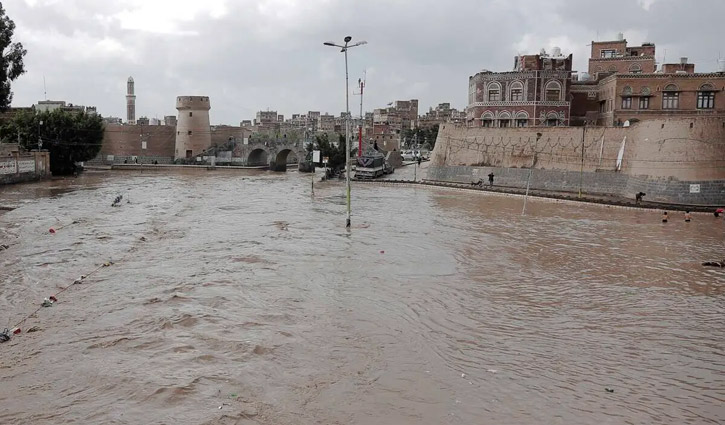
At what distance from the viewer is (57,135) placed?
43781mm

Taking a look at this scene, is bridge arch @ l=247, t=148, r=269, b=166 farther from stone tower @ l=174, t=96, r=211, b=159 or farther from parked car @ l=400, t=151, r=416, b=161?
parked car @ l=400, t=151, r=416, b=161

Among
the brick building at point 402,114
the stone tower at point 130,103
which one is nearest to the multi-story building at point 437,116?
the brick building at point 402,114

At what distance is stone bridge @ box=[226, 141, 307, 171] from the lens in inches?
2231

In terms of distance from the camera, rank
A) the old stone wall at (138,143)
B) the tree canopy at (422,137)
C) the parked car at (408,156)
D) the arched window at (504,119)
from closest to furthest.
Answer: the arched window at (504,119) < the old stone wall at (138,143) < the parked car at (408,156) < the tree canopy at (422,137)

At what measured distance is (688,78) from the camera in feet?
117

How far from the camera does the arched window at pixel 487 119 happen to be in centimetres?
4037

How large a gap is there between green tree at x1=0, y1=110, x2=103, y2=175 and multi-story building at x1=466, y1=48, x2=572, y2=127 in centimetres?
2753

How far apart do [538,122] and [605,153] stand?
8.33 m

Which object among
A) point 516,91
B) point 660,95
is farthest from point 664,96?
point 516,91

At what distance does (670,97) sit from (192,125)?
41.2 meters

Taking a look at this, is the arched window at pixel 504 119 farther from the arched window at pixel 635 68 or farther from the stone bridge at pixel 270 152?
the stone bridge at pixel 270 152

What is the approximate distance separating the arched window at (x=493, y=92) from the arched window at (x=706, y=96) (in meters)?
11.2

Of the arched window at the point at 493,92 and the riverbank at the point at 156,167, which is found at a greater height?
the arched window at the point at 493,92

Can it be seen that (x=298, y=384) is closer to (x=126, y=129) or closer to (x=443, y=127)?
(x=443, y=127)
